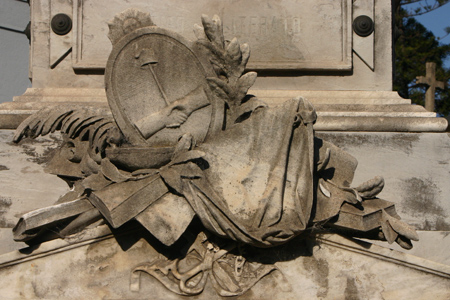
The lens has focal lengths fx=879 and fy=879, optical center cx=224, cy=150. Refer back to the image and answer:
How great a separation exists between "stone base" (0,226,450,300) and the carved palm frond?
2.43 ft

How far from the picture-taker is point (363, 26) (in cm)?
708

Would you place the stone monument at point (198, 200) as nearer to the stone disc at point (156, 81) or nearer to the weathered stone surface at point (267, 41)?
the stone disc at point (156, 81)

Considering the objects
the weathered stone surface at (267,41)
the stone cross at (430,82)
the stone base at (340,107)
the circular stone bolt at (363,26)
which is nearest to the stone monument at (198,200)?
the stone base at (340,107)

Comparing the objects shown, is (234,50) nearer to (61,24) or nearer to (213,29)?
(213,29)

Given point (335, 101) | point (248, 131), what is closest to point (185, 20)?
point (335, 101)

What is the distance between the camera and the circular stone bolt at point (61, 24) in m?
7.08

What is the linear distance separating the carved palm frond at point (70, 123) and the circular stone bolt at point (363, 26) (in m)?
2.24

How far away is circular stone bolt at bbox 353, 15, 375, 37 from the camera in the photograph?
279 inches

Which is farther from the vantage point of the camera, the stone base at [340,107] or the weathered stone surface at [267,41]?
the weathered stone surface at [267,41]

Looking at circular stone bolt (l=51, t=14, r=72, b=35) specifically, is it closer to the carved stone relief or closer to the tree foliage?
the carved stone relief

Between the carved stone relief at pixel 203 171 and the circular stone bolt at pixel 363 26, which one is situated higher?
the circular stone bolt at pixel 363 26

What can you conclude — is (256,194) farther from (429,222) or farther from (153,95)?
(429,222)

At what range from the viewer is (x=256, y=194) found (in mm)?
5223

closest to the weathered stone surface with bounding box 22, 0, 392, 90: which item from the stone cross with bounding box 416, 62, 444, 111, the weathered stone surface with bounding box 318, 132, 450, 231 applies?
the weathered stone surface with bounding box 318, 132, 450, 231
